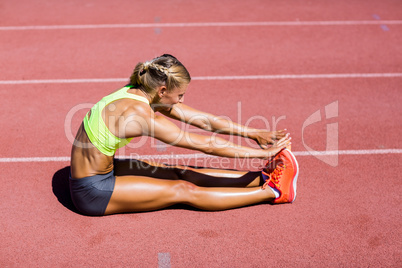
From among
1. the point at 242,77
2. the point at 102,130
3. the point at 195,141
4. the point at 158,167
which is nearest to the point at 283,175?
the point at 195,141

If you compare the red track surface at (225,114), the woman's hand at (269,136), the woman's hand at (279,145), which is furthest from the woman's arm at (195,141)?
the red track surface at (225,114)

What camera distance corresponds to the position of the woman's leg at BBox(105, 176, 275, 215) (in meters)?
3.75

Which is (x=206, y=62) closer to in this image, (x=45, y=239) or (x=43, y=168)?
(x=43, y=168)

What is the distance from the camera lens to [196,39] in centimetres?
764

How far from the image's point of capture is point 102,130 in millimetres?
3502

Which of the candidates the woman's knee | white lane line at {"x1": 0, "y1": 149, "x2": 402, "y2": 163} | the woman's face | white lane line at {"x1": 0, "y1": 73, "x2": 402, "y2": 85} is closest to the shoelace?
the woman's knee

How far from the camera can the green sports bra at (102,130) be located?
11.5 feet

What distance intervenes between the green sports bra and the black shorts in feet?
0.81

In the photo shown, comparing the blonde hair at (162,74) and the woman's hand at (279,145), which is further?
the woman's hand at (279,145)

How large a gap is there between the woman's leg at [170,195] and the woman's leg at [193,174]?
18cm

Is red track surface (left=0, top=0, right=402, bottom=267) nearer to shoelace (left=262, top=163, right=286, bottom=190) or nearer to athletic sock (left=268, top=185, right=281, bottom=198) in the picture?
athletic sock (left=268, top=185, right=281, bottom=198)

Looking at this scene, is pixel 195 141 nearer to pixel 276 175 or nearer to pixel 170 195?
pixel 170 195

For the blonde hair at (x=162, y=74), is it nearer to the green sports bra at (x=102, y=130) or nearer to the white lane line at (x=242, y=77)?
the green sports bra at (x=102, y=130)

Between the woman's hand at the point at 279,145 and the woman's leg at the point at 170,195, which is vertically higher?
the woman's hand at the point at 279,145
